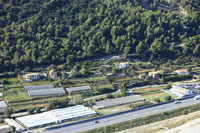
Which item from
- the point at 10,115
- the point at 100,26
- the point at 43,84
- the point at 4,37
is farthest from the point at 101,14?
the point at 10,115

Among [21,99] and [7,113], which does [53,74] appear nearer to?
[21,99]

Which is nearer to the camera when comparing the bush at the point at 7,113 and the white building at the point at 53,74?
the bush at the point at 7,113

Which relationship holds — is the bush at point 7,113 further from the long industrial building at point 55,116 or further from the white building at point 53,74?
the white building at point 53,74

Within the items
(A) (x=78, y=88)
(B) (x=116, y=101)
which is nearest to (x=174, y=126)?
(B) (x=116, y=101)

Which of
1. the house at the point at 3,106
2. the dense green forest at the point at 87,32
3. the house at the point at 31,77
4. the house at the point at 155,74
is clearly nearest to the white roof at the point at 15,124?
the house at the point at 3,106

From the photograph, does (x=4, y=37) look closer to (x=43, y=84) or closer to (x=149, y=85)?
(x=43, y=84)

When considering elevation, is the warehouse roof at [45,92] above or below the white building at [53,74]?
below

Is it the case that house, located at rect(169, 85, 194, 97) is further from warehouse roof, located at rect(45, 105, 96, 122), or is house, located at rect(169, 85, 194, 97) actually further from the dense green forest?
warehouse roof, located at rect(45, 105, 96, 122)
